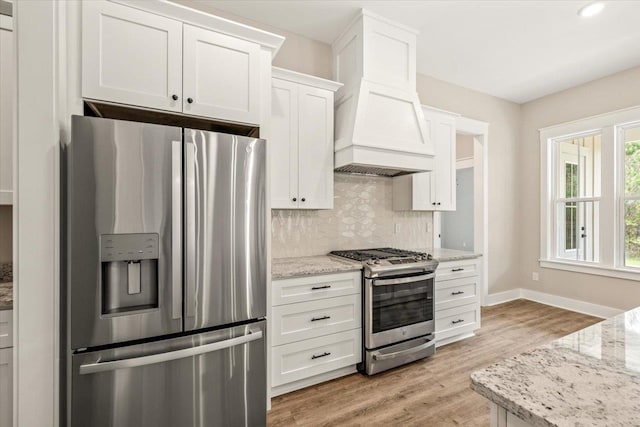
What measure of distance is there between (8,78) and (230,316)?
5.91 ft

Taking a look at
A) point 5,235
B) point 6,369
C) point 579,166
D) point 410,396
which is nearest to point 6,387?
point 6,369

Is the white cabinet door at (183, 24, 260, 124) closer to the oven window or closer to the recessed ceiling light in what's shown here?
the oven window

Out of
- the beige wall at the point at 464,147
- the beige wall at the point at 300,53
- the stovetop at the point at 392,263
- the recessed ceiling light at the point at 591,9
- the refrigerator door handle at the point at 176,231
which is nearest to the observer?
the refrigerator door handle at the point at 176,231

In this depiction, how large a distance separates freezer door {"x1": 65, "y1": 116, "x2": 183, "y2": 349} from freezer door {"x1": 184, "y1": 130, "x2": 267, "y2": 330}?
2.7 inches

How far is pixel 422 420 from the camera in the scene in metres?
1.91

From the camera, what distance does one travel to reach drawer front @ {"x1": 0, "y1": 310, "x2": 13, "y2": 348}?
138 cm

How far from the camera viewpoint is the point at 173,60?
1775 millimetres

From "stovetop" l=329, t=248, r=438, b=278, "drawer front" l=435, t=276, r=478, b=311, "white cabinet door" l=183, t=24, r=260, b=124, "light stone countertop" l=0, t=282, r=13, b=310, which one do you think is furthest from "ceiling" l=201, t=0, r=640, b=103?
"light stone countertop" l=0, t=282, r=13, b=310

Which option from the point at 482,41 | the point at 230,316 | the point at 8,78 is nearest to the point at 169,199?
the point at 230,316

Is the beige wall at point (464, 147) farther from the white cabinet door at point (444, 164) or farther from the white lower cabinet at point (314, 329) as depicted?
the white lower cabinet at point (314, 329)

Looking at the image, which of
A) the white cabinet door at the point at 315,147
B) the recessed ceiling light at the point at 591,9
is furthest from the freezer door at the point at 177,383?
the recessed ceiling light at the point at 591,9

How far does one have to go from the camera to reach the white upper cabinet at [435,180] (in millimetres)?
3232

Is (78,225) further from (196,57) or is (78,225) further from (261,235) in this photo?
(196,57)

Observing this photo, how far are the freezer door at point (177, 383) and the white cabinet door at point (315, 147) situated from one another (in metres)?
1.20
